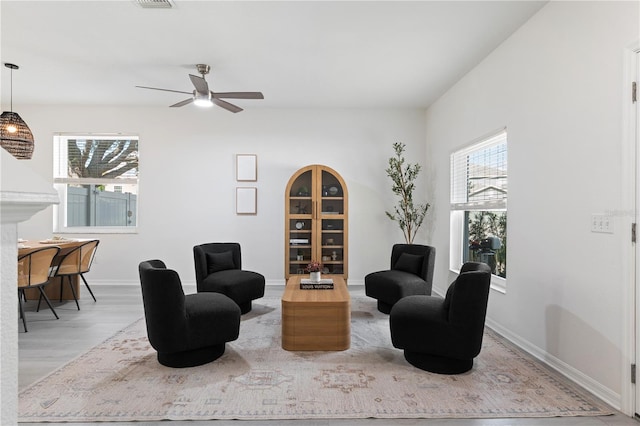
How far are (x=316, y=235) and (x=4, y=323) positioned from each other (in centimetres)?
488

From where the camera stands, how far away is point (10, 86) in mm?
4922

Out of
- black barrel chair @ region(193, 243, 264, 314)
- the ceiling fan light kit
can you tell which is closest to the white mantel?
black barrel chair @ region(193, 243, 264, 314)

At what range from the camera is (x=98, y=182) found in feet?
19.4

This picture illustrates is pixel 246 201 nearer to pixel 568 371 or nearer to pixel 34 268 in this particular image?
pixel 34 268

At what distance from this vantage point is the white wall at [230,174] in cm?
586

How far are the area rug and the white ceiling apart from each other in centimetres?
279

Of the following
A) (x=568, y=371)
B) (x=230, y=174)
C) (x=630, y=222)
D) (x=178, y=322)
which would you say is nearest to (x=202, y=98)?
(x=230, y=174)

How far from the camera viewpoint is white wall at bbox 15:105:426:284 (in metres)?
5.86

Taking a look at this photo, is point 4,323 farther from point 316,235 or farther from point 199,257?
point 316,235

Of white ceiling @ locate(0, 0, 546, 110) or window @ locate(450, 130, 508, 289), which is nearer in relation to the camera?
white ceiling @ locate(0, 0, 546, 110)

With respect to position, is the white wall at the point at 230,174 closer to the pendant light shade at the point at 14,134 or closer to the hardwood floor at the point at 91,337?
the hardwood floor at the point at 91,337

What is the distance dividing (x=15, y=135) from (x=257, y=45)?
2.69m

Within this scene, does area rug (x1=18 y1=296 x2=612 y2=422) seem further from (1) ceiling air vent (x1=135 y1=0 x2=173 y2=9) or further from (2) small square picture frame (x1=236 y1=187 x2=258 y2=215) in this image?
(2) small square picture frame (x1=236 y1=187 x2=258 y2=215)

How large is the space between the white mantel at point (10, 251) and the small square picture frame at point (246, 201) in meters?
5.19
